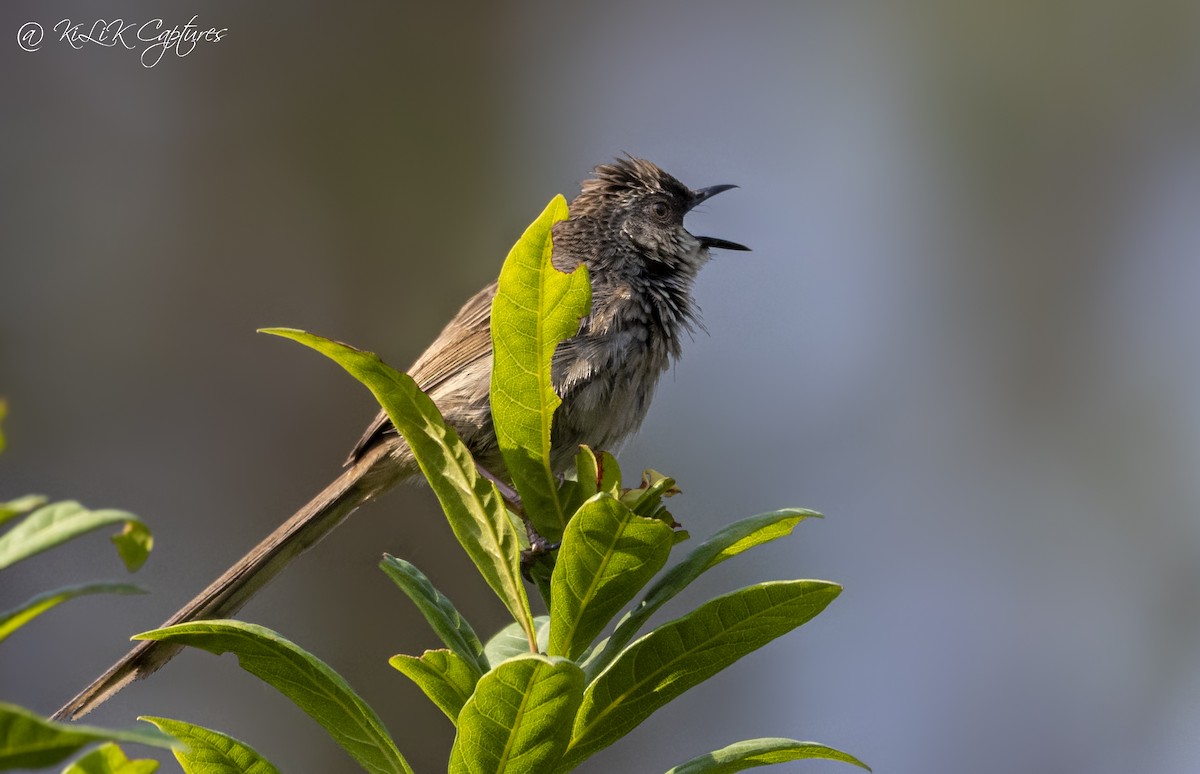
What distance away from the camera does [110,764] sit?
4.11 feet

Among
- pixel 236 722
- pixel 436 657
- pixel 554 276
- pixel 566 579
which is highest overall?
→ pixel 554 276

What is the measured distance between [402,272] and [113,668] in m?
5.36

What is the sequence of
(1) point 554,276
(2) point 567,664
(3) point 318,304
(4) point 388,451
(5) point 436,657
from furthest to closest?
1. (3) point 318,304
2. (4) point 388,451
3. (1) point 554,276
4. (5) point 436,657
5. (2) point 567,664

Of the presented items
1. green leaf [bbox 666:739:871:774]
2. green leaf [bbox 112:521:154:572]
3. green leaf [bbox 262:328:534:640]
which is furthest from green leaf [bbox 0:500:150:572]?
green leaf [bbox 666:739:871:774]

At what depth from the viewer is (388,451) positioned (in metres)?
4.65

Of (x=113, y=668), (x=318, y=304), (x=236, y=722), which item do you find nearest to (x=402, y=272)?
(x=318, y=304)

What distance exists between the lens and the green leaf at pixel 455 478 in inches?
72.5

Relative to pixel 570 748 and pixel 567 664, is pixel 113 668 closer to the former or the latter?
pixel 570 748

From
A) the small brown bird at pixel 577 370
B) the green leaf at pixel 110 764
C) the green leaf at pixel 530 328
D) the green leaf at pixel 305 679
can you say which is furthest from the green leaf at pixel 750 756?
the small brown bird at pixel 577 370

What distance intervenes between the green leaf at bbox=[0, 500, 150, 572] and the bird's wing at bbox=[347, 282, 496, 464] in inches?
136

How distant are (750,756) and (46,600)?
1.10m

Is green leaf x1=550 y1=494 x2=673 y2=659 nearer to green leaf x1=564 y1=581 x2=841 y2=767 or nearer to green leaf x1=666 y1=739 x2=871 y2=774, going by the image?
green leaf x1=564 y1=581 x2=841 y2=767

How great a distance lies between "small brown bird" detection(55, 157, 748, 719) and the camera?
441 centimetres

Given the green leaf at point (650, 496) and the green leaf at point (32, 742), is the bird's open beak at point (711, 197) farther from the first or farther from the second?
the green leaf at point (32, 742)
